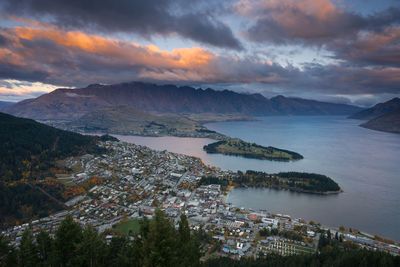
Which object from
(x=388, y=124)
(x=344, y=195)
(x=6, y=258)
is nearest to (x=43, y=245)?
(x=6, y=258)

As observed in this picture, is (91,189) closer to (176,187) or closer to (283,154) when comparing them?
(176,187)

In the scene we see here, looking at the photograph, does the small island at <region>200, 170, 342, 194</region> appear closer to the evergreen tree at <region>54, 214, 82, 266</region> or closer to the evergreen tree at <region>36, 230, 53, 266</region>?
the evergreen tree at <region>36, 230, 53, 266</region>

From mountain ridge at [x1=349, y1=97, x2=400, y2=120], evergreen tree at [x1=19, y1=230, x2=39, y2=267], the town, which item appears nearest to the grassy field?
the town

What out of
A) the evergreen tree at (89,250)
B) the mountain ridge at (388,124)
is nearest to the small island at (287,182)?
the evergreen tree at (89,250)

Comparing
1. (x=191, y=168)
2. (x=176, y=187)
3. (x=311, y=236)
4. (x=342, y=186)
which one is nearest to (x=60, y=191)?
(x=176, y=187)

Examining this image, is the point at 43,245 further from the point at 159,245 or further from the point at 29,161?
the point at 29,161

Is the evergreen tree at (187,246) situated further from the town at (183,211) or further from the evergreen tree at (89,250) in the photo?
the town at (183,211)

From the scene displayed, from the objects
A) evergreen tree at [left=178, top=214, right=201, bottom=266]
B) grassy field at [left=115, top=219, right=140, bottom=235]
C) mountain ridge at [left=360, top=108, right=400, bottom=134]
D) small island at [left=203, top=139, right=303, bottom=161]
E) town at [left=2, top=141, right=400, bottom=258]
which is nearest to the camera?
evergreen tree at [left=178, top=214, right=201, bottom=266]
